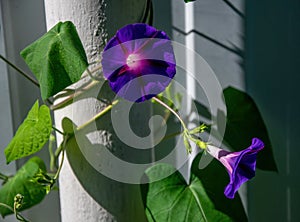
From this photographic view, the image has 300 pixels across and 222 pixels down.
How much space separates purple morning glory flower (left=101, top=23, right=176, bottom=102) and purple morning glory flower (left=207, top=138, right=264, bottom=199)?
12cm

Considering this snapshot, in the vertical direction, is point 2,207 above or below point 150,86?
below

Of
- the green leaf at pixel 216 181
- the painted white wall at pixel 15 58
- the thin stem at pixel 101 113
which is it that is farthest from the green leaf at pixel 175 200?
the painted white wall at pixel 15 58

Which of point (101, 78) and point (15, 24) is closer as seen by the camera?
point (101, 78)

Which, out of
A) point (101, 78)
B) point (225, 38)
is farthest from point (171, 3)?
point (101, 78)

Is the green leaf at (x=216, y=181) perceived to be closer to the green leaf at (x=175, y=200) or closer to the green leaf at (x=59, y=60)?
the green leaf at (x=175, y=200)

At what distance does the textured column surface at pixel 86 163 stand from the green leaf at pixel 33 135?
0.13ft

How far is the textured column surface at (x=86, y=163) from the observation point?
624 millimetres

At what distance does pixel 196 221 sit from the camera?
71 cm

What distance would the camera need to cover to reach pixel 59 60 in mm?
586

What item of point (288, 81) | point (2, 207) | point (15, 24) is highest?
point (15, 24)

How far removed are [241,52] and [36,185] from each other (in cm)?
39

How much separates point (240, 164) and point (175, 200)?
0.17 metres

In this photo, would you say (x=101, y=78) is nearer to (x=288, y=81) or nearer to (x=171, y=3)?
(x=171, y=3)

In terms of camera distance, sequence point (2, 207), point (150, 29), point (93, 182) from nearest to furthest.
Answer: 1. point (150, 29)
2. point (93, 182)
3. point (2, 207)
